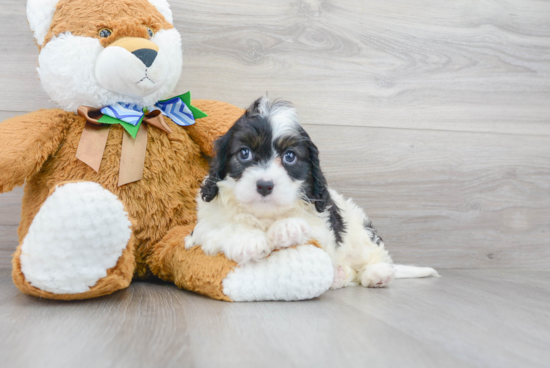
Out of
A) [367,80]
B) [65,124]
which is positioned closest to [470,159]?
[367,80]

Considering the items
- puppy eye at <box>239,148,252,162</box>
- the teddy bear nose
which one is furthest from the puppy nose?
the teddy bear nose

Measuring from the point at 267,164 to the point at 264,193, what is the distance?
0.10 metres

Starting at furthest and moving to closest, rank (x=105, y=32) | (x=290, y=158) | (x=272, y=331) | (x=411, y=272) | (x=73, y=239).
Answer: (x=411, y=272) < (x=105, y=32) < (x=290, y=158) < (x=73, y=239) < (x=272, y=331)

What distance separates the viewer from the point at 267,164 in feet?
4.12

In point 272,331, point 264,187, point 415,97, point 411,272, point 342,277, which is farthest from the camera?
point 415,97

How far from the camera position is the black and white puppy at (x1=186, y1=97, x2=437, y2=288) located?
4.03 ft

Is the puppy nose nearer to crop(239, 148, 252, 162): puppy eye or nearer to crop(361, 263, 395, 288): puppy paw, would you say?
crop(239, 148, 252, 162): puppy eye

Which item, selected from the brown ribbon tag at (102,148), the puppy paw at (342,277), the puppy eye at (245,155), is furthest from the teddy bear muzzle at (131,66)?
the puppy paw at (342,277)

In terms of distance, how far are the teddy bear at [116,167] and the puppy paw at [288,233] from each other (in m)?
0.03

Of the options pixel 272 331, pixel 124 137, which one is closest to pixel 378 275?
pixel 272 331

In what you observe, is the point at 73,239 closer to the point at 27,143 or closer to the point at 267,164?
the point at 27,143

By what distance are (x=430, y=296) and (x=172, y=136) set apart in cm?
100

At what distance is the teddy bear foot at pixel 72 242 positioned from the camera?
107cm

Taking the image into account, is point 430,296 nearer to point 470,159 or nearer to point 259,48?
point 470,159
